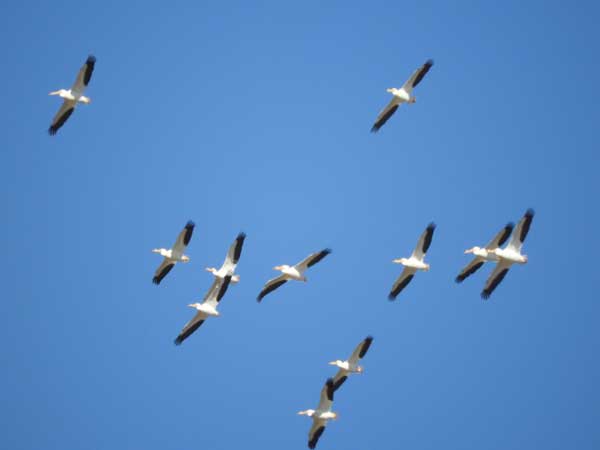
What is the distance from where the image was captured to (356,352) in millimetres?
36469

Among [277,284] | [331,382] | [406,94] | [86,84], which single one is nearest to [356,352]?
[331,382]

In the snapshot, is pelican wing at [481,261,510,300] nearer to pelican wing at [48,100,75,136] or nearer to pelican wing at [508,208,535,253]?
pelican wing at [508,208,535,253]

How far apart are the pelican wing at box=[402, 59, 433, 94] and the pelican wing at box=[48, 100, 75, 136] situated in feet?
40.7

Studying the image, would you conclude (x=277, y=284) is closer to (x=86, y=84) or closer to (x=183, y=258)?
(x=183, y=258)

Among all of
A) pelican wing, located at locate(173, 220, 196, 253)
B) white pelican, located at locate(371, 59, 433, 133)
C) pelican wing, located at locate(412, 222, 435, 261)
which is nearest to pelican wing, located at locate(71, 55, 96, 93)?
pelican wing, located at locate(173, 220, 196, 253)

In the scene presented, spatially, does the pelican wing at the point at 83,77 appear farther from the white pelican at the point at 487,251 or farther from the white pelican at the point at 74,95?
the white pelican at the point at 487,251

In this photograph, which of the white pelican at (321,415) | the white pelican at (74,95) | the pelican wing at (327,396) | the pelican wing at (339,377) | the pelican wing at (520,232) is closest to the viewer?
the pelican wing at (520,232)

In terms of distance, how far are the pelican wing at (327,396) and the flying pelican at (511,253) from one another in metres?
6.21

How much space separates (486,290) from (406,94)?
8191mm

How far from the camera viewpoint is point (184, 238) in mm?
36031

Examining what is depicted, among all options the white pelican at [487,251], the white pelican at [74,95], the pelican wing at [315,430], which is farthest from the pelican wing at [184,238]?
the white pelican at [487,251]

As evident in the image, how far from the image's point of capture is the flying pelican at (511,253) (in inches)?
1335

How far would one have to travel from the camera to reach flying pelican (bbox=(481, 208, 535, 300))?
111ft

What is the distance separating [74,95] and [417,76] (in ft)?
41.1
